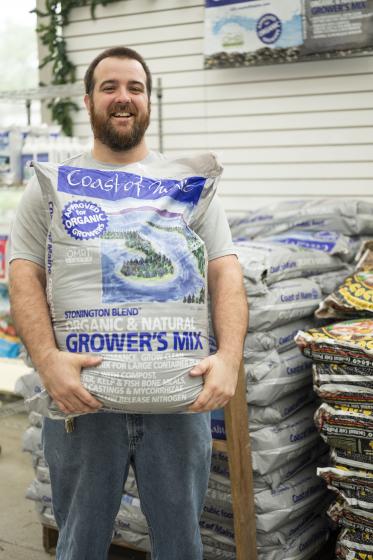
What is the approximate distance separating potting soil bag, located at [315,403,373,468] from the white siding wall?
1.91 metres

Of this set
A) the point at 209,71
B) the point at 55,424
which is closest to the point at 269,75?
the point at 209,71

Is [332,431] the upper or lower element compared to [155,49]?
lower

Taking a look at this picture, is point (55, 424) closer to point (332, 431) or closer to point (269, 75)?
point (332, 431)

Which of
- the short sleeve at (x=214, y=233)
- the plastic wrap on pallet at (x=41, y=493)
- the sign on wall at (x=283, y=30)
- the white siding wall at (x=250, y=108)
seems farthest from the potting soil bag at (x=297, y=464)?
the sign on wall at (x=283, y=30)

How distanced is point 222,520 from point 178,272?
54.5 inches

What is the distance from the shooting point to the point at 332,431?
9.08ft

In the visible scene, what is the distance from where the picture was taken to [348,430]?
8.96ft

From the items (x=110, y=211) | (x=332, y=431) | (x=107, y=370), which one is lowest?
(x=332, y=431)

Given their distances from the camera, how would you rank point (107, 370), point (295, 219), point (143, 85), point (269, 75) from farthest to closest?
point (269, 75) < point (295, 219) < point (143, 85) < point (107, 370)

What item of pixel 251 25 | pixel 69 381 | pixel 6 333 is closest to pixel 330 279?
pixel 69 381

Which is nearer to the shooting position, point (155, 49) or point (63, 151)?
point (63, 151)

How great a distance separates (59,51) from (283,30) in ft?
5.93

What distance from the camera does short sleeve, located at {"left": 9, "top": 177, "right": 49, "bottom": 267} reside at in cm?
214

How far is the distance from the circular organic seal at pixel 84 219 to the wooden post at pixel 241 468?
887 millimetres
